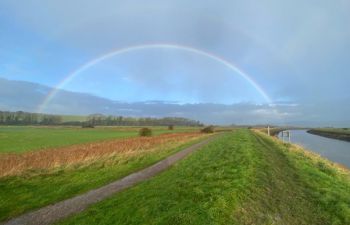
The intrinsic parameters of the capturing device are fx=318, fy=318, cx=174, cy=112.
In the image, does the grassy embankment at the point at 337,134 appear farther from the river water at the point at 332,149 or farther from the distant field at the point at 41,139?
the distant field at the point at 41,139

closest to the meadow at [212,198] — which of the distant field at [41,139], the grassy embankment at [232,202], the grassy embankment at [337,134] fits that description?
the grassy embankment at [232,202]

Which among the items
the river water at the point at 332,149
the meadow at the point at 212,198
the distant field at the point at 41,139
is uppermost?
the meadow at the point at 212,198

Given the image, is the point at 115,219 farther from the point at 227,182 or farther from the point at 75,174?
the point at 75,174

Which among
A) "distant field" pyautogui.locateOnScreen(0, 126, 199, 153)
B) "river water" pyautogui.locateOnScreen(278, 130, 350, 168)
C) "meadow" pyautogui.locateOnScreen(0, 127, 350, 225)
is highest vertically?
"meadow" pyautogui.locateOnScreen(0, 127, 350, 225)

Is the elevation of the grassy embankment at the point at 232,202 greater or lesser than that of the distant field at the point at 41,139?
greater

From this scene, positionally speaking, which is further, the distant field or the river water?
the distant field

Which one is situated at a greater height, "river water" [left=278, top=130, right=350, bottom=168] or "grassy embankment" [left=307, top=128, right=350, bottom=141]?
"grassy embankment" [left=307, top=128, right=350, bottom=141]

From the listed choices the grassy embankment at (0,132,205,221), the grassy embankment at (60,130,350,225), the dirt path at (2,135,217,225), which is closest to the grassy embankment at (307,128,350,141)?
the grassy embankment at (0,132,205,221)

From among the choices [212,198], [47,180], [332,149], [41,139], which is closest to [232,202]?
[212,198]

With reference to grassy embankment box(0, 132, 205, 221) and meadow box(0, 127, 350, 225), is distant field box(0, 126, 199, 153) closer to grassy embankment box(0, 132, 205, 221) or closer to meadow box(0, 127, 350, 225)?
grassy embankment box(0, 132, 205, 221)

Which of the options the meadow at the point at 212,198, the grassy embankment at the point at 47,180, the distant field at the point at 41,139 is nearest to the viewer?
the meadow at the point at 212,198

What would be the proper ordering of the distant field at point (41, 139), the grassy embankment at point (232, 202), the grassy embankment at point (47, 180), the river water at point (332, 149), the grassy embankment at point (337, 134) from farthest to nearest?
the grassy embankment at point (337, 134)
the distant field at point (41, 139)
the river water at point (332, 149)
the grassy embankment at point (47, 180)
the grassy embankment at point (232, 202)

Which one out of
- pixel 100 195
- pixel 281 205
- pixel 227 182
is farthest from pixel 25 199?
pixel 281 205

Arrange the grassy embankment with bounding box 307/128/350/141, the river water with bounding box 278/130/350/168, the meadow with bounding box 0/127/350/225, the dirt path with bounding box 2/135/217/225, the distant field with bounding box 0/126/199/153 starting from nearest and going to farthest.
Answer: the meadow with bounding box 0/127/350/225, the dirt path with bounding box 2/135/217/225, the river water with bounding box 278/130/350/168, the distant field with bounding box 0/126/199/153, the grassy embankment with bounding box 307/128/350/141
